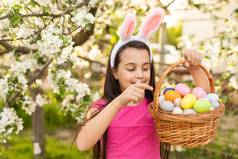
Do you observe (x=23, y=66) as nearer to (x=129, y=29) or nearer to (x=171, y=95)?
(x=129, y=29)

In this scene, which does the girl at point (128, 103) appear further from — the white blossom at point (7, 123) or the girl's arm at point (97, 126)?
the white blossom at point (7, 123)

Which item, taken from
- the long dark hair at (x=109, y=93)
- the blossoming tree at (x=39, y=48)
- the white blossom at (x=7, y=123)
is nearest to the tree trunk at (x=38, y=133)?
the blossoming tree at (x=39, y=48)

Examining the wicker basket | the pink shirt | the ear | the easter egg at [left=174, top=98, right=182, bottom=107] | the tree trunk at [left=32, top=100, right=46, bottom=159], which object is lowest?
the tree trunk at [left=32, top=100, right=46, bottom=159]

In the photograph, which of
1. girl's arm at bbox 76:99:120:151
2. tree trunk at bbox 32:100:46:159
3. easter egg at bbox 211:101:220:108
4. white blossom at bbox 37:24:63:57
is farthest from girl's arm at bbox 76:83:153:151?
tree trunk at bbox 32:100:46:159

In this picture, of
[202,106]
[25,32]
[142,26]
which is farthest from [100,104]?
[25,32]

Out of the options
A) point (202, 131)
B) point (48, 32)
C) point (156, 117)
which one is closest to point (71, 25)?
point (48, 32)

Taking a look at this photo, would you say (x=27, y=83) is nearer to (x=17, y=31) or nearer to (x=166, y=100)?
(x=17, y=31)

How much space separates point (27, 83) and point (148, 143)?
0.82m

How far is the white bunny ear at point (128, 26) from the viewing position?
2.20 metres

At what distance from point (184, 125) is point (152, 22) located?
0.56 meters

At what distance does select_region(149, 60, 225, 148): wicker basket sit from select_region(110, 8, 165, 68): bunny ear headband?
334mm

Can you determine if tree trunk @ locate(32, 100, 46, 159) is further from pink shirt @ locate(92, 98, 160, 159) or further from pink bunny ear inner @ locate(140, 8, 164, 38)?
pink bunny ear inner @ locate(140, 8, 164, 38)

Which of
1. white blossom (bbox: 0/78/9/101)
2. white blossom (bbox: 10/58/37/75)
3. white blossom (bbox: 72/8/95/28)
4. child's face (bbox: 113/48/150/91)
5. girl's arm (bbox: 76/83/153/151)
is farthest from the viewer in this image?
white blossom (bbox: 10/58/37/75)

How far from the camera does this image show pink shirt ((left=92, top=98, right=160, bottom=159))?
90.0 inches
